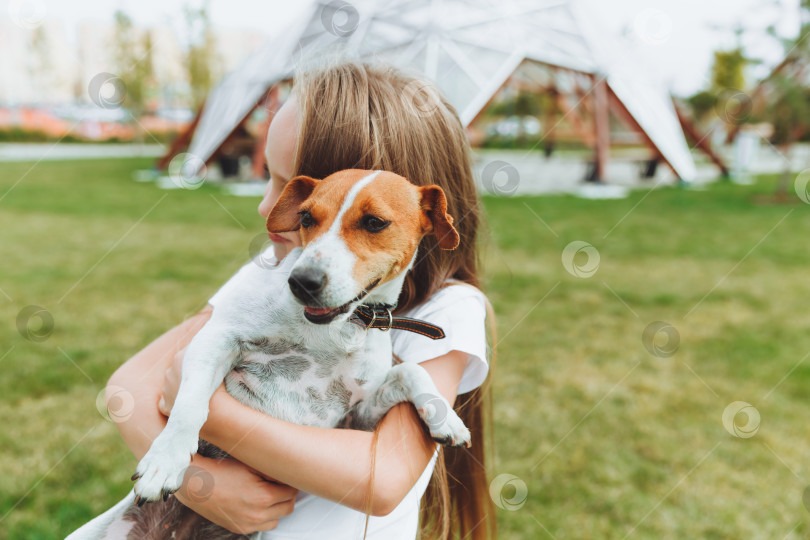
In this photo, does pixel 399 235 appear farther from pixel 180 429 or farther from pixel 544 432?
pixel 544 432

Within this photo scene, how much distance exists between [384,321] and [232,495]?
601mm

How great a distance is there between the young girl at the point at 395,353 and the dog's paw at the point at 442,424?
0.07m

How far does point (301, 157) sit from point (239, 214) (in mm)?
9208

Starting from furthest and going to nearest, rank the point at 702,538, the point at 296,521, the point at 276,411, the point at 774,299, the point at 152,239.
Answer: the point at 152,239
the point at 774,299
the point at 702,538
the point at 296,521
the point at 276,411

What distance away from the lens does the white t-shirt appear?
1705mm

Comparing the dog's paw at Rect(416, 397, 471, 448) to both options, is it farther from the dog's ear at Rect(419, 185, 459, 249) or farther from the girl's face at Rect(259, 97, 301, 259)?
the girl's face at Rect(259, 97, 301, 259)

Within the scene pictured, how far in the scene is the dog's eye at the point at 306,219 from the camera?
1.31 meters

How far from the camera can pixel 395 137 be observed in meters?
1.64

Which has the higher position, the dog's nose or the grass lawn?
the dog's nose

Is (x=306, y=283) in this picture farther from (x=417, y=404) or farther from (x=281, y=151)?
(x=281, y=151)

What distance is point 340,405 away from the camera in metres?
1.67

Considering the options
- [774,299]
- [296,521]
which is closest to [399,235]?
[296,521]

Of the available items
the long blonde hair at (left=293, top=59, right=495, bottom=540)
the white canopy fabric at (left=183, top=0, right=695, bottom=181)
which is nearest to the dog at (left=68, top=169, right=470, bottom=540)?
the long blonde hair at (left=293, top=59, right=495, bottom=540)

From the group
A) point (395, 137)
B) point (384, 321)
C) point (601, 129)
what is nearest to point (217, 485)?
point (384, 321)
